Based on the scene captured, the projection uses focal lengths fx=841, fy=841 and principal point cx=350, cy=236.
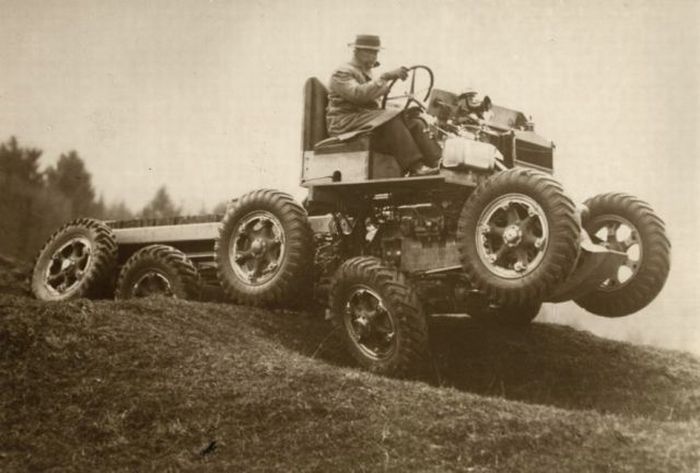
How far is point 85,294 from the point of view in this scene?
10.3 meters

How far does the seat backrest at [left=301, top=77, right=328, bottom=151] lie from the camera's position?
8.86 meters

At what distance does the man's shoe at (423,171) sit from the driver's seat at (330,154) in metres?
0.17

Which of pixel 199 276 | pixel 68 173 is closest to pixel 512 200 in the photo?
pixel 199 276

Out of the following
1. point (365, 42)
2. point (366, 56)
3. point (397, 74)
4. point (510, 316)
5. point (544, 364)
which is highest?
point (365, 42)

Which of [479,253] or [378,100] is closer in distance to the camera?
[479,253]

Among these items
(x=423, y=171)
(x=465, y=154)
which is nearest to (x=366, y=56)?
(x=423, y=171)

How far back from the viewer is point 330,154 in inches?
329

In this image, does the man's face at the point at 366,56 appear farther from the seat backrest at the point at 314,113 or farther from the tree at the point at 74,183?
the tree at the point at 74,183

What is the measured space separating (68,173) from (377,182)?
20442mm

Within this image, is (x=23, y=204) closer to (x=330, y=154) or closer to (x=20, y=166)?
(x=20, y=166)

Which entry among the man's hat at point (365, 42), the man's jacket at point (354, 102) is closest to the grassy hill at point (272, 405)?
the man's jacket at point (354, 102)

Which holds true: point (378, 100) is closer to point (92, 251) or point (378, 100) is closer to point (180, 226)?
point (180, 226)

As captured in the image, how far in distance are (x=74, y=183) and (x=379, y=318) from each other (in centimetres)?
2105

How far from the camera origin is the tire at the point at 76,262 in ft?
34.1
